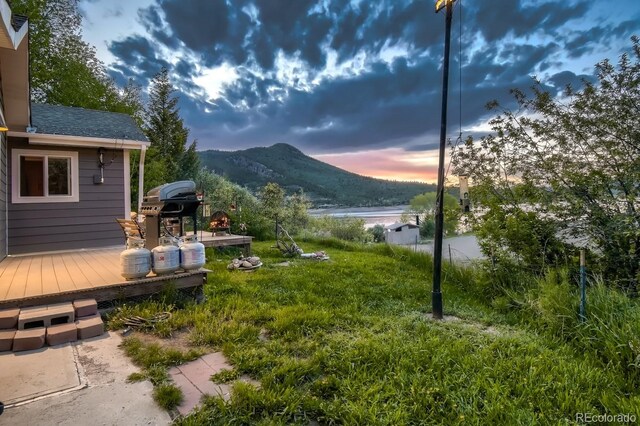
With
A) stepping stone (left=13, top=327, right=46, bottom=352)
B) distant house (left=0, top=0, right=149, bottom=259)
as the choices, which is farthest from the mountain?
Answer: stepping stone (left=13, top=327, right=46, bottom=352)

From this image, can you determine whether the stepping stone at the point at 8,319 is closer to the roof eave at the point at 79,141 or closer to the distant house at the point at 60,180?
the distant house at the point at 60,180

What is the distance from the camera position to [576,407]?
2027 millimetres

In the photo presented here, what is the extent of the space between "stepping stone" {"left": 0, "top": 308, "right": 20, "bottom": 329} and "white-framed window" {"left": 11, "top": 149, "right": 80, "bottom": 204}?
428 centimetres

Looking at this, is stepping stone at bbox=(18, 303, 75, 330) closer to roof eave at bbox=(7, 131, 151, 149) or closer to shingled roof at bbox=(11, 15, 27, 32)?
shingled roof at bbox=(11, 15, 27, 32)

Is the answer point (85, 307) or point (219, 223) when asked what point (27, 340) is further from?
point (219, 223)

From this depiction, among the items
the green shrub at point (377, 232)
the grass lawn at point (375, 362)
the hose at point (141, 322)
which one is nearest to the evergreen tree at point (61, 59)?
the green shrub at point (377, 232)

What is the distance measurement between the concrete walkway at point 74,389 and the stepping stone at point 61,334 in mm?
65

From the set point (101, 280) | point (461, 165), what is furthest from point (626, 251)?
point (101, 280)

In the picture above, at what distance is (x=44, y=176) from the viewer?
21.3ft

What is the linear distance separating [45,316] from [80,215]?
4.44 m

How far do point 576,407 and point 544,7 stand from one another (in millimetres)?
7093

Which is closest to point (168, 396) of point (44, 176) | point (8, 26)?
point (8, 26)

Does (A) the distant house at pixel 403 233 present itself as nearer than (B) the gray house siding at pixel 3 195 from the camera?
No

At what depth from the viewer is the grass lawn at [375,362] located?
2.00 meters
